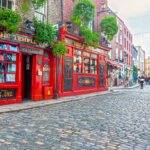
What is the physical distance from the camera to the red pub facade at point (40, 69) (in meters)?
12.1

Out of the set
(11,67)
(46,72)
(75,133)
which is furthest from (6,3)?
(75,133)

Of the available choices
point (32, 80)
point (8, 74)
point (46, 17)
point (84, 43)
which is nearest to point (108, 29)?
point (84, 43)

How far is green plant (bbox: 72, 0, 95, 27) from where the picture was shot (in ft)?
55.9

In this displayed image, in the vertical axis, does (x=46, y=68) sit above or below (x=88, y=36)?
below

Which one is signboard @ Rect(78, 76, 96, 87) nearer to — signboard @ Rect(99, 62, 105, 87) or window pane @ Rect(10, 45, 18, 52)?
signboard @ Rect(99, 62, 105, 87)

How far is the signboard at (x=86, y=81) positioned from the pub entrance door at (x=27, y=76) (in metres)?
5.32

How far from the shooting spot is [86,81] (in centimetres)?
2003

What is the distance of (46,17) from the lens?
1544cm

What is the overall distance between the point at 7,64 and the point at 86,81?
29.5 ft

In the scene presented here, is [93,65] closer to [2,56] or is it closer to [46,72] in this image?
[46,72]

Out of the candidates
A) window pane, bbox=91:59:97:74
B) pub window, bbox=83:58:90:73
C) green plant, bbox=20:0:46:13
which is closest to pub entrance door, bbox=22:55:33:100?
green plant, bbox=20:0:46:13

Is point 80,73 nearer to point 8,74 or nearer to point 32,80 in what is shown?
point 32,80

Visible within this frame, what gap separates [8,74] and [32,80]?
1995 millimetres

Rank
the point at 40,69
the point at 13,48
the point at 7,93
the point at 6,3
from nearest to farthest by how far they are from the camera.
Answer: the point at 7,93 < the point at 13,48 < the point at 6,3 < the point at 40,69
